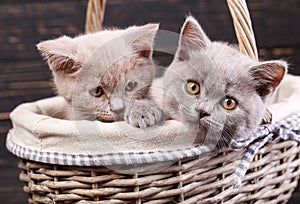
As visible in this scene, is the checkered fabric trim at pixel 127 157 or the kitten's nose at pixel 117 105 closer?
the checkered fabric trim at pixel 127 157

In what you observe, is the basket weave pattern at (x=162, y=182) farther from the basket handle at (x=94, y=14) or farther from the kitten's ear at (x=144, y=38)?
the basket handle at (x=94, y=14)

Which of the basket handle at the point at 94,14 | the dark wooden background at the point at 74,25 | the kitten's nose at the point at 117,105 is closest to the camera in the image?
the kitten's nose at the point at 117,105

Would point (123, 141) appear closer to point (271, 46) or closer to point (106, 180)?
point (106, 180)

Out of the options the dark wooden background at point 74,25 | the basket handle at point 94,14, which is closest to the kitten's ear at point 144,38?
the basket handle at point 94,14

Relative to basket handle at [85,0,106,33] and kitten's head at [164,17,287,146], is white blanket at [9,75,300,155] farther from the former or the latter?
basket handle at [85,0,106,33]

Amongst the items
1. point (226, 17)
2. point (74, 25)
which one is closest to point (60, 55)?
point (74, 25)

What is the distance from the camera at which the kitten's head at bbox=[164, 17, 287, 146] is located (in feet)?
2.63

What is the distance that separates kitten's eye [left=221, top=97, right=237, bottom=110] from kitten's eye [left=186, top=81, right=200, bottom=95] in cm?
5

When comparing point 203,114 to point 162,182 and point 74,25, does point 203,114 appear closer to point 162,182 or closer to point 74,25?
point 162,182

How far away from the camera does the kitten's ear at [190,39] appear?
844 mm

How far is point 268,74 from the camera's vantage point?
2.69ft

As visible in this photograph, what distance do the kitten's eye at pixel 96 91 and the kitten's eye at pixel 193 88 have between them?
180mm

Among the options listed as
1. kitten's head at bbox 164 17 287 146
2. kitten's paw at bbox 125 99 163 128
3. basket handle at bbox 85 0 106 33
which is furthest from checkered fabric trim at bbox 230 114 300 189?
basket handle at bbox 85 0 106 33

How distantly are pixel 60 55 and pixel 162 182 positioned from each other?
32cm
